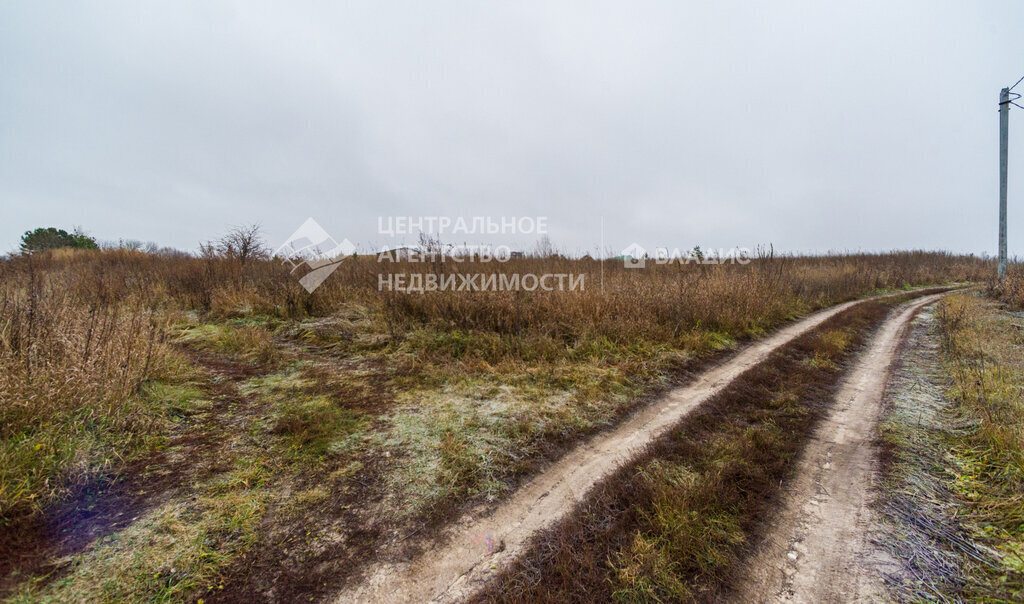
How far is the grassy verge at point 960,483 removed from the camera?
5.74 ft

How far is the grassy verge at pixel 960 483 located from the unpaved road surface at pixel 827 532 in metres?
0.12

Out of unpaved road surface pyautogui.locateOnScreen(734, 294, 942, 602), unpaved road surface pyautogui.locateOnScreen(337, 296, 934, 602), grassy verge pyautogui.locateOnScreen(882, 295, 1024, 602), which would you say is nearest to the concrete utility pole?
grassy verge pyautogui.locateOnScreen(882, 295, 1024, 602)

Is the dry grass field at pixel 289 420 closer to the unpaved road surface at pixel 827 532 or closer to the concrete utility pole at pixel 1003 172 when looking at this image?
the unpaved road surface at pixel 827 532

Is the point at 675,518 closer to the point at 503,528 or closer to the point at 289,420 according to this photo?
the point at 503,528

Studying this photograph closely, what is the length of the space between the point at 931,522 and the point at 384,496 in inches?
140

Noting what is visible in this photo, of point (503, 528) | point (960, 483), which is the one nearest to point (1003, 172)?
point (960, 483)

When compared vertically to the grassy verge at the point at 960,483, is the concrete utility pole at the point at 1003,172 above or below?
above

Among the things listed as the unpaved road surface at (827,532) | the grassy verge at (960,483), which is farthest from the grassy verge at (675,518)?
the grassy verge at (960,483)


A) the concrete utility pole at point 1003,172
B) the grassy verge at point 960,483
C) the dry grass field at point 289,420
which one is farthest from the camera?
the concrete utility pole at point 1003,172

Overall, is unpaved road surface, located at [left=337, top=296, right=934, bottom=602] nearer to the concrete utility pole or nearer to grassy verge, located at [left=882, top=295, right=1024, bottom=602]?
grassy verge, located at [left=882, top=295, right=1024, bottom=602]

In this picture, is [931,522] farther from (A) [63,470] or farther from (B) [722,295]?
(B) [722,295]

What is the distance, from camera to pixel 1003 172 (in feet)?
40.5

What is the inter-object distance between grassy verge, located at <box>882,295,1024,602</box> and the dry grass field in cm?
153

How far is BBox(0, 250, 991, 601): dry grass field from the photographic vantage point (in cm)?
190
